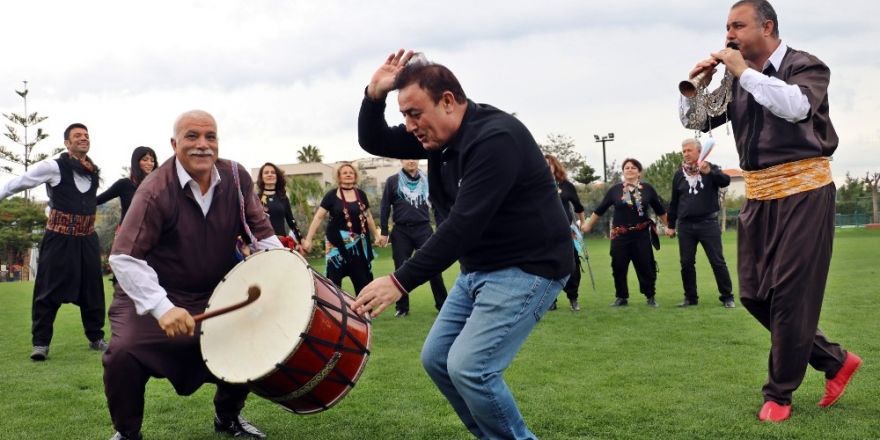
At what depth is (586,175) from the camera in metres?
65.2

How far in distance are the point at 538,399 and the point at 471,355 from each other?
86.1 inches

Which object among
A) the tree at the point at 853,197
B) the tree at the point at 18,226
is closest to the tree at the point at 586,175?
the tree at the point at 853,197

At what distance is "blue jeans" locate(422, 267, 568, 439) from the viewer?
357cm

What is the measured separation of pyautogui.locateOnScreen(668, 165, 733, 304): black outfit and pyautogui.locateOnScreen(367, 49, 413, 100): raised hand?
25.2 ft

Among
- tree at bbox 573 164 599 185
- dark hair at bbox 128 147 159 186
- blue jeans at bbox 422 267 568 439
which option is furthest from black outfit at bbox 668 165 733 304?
→ tree at bbox 573 164 599 185

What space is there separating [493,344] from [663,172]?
254 ft

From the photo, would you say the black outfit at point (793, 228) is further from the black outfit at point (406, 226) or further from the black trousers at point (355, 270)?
the black trousers at point (355, 270)

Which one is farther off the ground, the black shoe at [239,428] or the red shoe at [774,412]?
the red shoe at [774,412]

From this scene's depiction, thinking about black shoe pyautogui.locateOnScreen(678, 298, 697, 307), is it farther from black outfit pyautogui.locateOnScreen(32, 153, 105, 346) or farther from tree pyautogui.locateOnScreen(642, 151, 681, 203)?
tree pyautogui.locateOnScreen(642, 151, 681, 203)

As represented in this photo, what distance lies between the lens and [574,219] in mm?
11641

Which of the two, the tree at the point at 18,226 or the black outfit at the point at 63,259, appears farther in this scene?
the tree at the point at 18,226

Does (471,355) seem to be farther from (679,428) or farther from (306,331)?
(679,428)

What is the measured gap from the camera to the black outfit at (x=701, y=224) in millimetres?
10922

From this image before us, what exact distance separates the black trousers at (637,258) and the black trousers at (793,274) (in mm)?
6398
